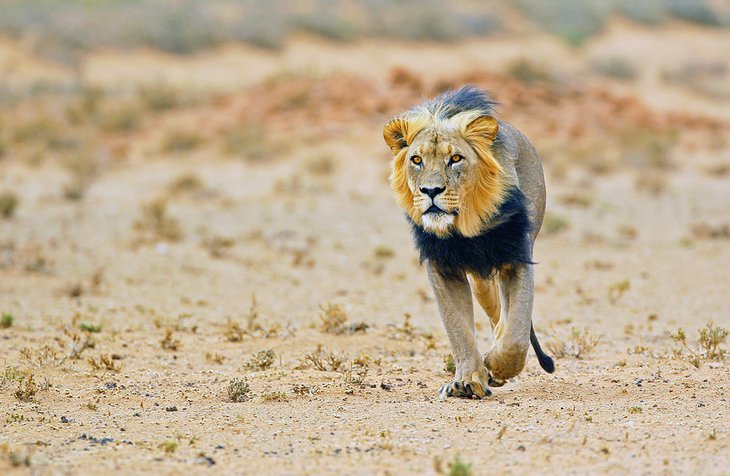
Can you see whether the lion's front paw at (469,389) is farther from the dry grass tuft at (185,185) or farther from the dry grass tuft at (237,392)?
the dry grass tuft at (185,185)

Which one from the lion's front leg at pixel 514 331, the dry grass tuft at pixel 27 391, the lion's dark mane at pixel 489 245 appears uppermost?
the lion's dark mane at pixel 489 245

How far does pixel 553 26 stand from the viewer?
152ft

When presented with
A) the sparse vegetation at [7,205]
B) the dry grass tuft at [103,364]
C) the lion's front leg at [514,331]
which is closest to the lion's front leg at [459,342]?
the lion's front leg at [514,331]

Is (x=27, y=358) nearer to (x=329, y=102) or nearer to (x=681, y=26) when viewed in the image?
(x=329, y=102)

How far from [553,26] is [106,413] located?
139ft

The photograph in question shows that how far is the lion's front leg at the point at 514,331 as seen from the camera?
6.39 meters

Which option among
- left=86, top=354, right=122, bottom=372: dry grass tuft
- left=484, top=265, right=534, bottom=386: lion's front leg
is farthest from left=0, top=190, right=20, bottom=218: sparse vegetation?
left=484, top=265, right=534, bottom=386: lion's front leg

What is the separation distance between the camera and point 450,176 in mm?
6230

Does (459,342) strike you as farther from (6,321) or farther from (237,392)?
(6,321)

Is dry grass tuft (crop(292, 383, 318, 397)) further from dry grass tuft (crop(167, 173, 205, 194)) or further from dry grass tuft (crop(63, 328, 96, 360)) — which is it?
dry grass tuft (crop(167, 173, 205, 194))

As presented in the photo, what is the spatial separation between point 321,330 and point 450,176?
3.40m

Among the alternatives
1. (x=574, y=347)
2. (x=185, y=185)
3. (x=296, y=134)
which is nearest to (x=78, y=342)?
(x=574, y=347)

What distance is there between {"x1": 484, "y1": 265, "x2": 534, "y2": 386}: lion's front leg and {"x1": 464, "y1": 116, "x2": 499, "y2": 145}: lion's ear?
89cm

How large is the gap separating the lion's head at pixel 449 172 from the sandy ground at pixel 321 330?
1216 millimetres
